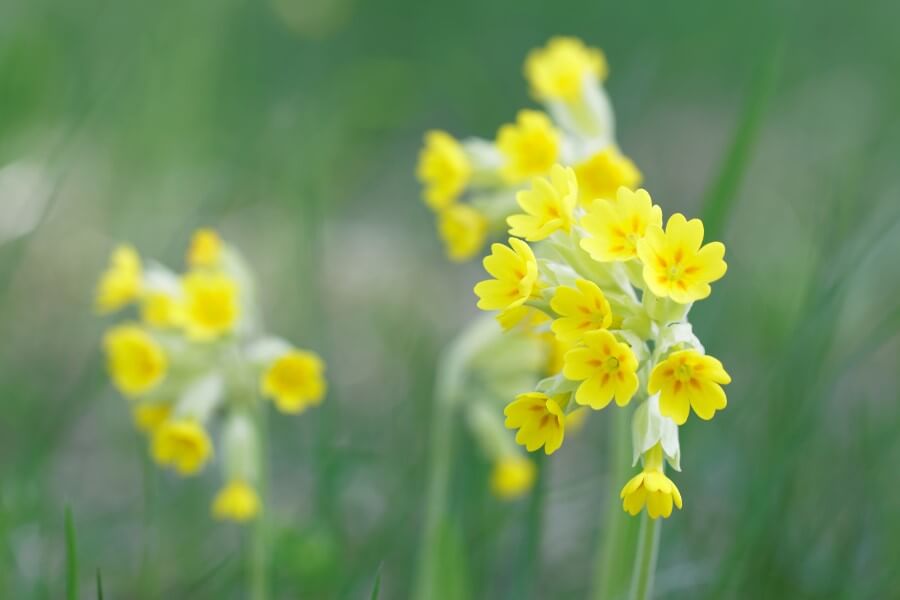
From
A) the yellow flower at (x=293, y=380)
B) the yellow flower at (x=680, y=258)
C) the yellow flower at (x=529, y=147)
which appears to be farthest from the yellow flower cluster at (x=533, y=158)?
the yellow flower at (x=680, y=258)

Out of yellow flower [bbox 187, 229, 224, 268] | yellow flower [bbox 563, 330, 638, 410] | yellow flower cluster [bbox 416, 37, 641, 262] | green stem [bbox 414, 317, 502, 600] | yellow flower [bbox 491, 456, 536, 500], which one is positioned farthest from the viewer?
yellow flower [bbox 491, 456, 536, 500]

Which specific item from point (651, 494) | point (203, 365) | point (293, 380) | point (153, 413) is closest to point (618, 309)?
point (651, 494)

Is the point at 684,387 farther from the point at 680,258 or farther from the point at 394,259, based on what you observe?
the point at 394,259

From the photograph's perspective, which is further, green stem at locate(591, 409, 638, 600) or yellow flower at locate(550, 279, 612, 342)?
green stem at locate(591, 409, 638, 600)

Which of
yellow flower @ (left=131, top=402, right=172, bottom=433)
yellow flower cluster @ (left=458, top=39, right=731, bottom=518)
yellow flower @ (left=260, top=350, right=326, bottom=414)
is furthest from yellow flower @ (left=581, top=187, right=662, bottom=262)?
yellow flower @ (left=131, top=402, right=172, bottom=433)

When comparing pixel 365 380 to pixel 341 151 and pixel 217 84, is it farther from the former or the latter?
pixel 217 84

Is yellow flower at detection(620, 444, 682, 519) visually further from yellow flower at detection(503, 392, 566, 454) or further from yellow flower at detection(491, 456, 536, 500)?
yellow flower at detection(491, 456, 536, 500)
